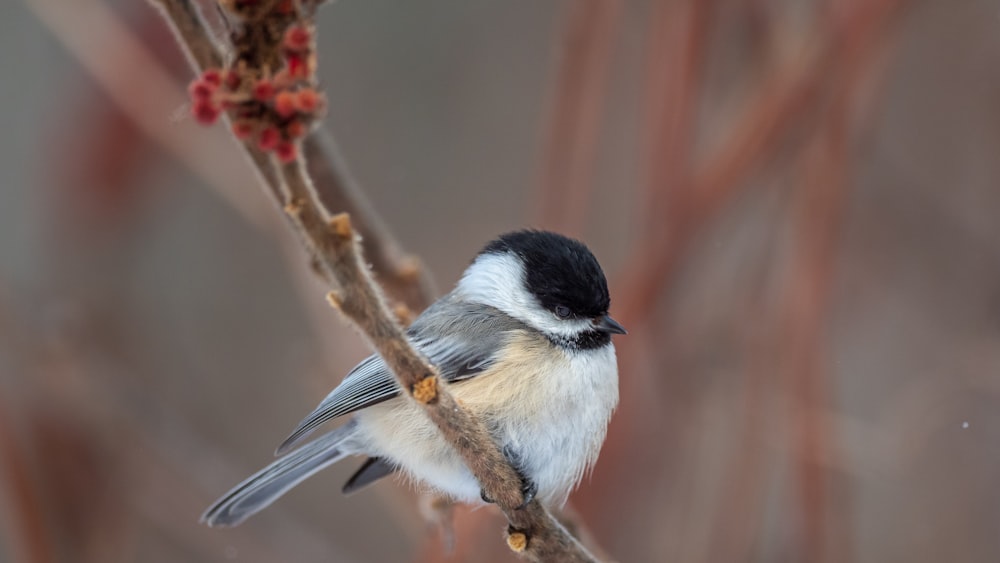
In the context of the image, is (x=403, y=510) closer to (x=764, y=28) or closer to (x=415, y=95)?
(x=764, y=28)

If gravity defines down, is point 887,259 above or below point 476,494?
below

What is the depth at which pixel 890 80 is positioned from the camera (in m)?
3.12

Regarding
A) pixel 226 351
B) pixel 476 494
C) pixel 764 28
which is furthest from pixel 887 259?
pixel 226 351

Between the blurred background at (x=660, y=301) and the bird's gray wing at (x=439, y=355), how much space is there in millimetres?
159

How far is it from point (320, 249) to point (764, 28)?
62.9 inches

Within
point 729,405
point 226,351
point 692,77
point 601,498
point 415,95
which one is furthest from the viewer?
point 415,95

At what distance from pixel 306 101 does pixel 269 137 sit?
5 centimetres

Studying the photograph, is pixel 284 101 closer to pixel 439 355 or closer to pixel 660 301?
pixel 439 355

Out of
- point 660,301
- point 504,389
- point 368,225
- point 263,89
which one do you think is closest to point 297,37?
point 263,89

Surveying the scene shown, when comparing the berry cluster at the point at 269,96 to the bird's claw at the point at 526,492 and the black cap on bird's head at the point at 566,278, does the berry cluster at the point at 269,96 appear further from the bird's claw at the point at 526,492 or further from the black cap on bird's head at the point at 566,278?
the black cap on bird's head at the point at 566,278

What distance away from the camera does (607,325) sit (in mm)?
1813

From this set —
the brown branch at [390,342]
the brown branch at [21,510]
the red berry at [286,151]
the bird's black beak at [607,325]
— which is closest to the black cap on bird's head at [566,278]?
the bird's black beak at [607,325]

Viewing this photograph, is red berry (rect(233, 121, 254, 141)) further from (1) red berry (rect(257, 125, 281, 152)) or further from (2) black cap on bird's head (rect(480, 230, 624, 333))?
(2) black cap on bird's head (rect(480, 230, 624, 333))

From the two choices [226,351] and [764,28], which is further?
[226,351]
